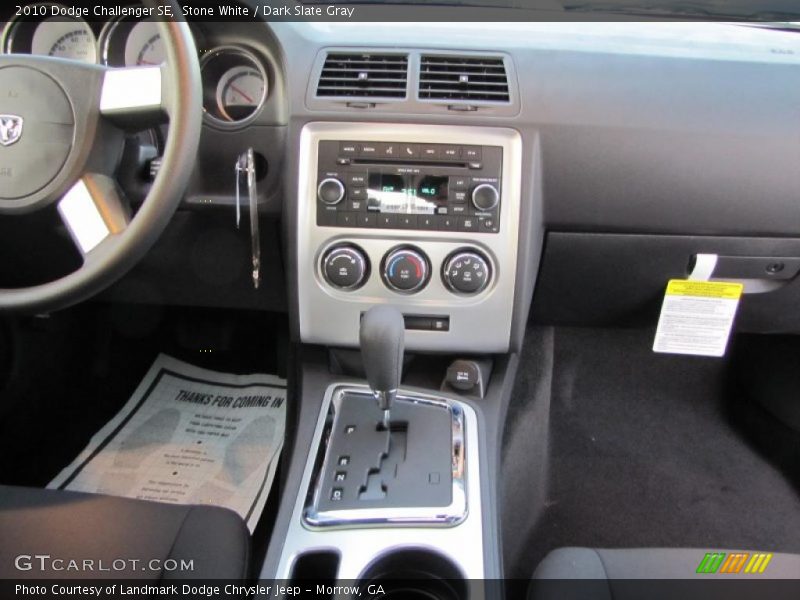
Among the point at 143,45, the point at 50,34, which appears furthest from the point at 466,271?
the point at 50,34

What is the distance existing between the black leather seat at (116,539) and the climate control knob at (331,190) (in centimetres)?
45

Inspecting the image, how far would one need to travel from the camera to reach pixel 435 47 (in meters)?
1.09

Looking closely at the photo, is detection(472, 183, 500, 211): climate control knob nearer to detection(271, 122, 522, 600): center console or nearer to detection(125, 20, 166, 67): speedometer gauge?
detection(271, 122, 522, 600): center console

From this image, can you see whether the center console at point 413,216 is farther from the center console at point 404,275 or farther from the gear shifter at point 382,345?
the gear shifter at point 382,345

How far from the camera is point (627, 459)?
1618 mm

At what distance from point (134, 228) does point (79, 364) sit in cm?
100

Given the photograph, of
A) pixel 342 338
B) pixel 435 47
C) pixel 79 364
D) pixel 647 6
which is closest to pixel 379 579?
pixel 342 338

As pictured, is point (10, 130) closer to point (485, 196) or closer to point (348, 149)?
point (348, 149)

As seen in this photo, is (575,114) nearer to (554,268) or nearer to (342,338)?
(554,268)

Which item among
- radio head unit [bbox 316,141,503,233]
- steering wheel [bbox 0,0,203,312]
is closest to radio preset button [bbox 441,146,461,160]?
radio head unit [bbox 316,141,503,233]

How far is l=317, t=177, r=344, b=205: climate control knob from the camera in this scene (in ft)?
3.50

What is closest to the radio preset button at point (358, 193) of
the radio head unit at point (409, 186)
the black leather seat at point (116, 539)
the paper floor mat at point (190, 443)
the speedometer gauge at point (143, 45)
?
the radio head unit at point (409, 186)

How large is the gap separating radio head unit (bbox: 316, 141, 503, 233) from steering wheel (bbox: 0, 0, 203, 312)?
0.27m

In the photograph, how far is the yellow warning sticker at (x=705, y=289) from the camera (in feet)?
3.96
